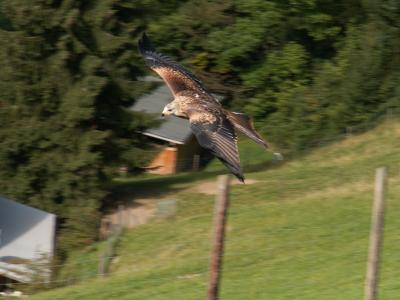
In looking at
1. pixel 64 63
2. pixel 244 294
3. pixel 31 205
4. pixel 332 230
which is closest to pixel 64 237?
pixel 31 205

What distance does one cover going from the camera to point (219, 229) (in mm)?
9094

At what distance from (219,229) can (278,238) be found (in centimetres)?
998

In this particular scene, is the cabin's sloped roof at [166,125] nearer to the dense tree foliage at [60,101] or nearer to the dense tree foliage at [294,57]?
the dense tree foliage at [294,57]

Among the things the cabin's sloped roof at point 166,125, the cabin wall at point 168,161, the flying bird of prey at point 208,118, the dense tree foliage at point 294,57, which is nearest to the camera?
the flying bird of prey at point 208,118

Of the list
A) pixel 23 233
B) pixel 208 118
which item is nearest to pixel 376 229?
pixel 208 118

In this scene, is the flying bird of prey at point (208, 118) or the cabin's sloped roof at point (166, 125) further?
the cabin's sloped roof at point (166, 125)

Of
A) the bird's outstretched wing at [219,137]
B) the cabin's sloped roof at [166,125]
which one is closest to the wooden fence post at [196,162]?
the cabin's sloped roof at [166,125]

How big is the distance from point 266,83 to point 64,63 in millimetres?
→ 13054

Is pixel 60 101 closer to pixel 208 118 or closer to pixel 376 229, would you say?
pixel 208 118

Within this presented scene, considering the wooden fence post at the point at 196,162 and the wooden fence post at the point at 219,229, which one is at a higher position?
the wooden fence post at the point at 219,229

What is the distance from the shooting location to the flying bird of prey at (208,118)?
9180 millimetres

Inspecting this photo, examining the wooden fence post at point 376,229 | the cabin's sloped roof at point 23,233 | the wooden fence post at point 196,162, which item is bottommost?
the wooden fence post at point 196,162

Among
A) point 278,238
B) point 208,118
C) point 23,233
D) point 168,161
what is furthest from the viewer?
point 168,161

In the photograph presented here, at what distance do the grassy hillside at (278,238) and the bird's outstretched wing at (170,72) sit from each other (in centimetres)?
353
